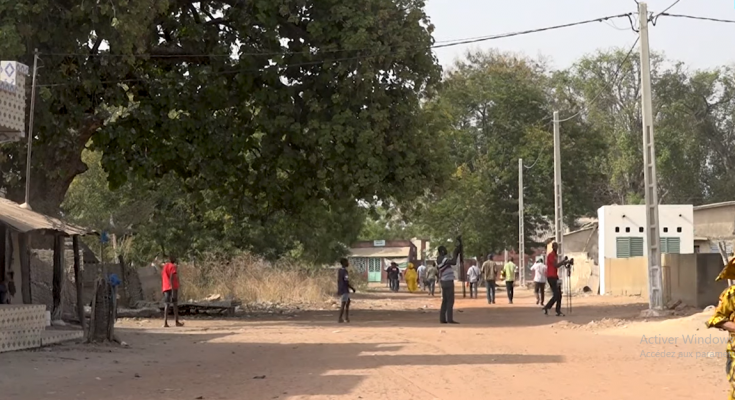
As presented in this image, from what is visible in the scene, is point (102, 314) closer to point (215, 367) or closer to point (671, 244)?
point (215, 367)

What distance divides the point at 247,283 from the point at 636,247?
16281mm

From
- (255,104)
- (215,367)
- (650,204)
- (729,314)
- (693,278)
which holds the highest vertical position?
(255,104)

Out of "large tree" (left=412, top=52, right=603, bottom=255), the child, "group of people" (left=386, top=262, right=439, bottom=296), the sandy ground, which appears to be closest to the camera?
the sandy ground

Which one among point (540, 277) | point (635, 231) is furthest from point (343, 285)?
point (635, 231)

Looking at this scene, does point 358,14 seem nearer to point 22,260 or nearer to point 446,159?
point 446,159

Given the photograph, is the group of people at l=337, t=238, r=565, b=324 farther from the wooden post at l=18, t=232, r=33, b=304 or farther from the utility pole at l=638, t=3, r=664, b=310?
the wooden post at l=18, t=232, r=33, b=304

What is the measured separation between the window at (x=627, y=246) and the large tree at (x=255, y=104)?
54.8 feet

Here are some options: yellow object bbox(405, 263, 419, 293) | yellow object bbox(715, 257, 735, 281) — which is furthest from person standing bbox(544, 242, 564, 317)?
yellow object bbox(405, 263, 419, 293)

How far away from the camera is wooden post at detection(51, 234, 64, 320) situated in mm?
22703

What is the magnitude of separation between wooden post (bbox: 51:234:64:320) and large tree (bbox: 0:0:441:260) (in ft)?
15.8

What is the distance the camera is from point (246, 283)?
1490 inches

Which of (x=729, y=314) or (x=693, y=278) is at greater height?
(x=693, y=278)

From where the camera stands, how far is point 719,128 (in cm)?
6950

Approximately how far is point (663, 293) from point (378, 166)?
8125mm
